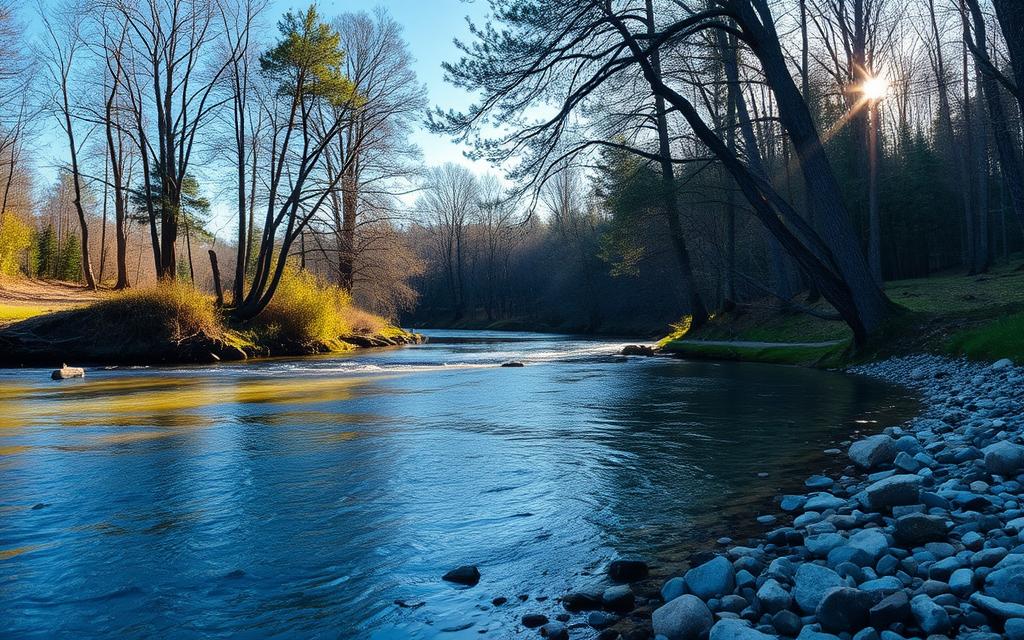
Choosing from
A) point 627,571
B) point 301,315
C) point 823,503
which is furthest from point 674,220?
point 627,571

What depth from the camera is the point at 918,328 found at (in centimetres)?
1333

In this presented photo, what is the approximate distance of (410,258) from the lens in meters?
32.3

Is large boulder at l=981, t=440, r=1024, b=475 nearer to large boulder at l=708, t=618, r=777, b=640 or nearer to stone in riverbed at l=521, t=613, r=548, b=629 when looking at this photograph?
large boulder at l=708, t=618, r=777, b=640

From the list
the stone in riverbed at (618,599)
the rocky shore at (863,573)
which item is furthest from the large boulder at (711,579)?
the stone in riverbed at (618,599)

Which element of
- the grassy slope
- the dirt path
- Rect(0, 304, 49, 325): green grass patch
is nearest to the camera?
the grassy slope

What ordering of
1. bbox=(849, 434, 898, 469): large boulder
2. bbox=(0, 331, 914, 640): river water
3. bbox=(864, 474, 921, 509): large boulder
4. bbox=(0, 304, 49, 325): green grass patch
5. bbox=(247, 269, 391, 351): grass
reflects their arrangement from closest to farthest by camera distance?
1. bbox=(0, 331, 914, 640): river water
2. bbox=(864, 474, 921, 509): large boulder
3. bbox=(849, 434, 898, 469): large boulder
4. bbox=(0, 304, 49, 325): green grass patch
5. bbox=(247, 269, 391, 351): grass

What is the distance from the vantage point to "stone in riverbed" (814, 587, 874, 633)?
101 inches

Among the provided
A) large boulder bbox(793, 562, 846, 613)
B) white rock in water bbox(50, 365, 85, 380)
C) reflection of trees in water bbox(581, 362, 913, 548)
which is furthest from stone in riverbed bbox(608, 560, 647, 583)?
white rock in water bbox(50, 365, 85, 380)

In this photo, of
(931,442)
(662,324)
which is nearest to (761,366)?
(931,442)

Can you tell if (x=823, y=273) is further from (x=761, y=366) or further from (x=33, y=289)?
(x=33, y=289)

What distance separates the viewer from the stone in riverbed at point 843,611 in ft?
8.39

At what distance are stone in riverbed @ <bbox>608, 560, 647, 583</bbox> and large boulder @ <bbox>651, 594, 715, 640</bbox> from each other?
612mm

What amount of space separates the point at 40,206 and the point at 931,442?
70.6 metres

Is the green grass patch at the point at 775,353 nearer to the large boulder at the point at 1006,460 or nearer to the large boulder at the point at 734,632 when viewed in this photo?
the large boulder at the point at 1006,460
